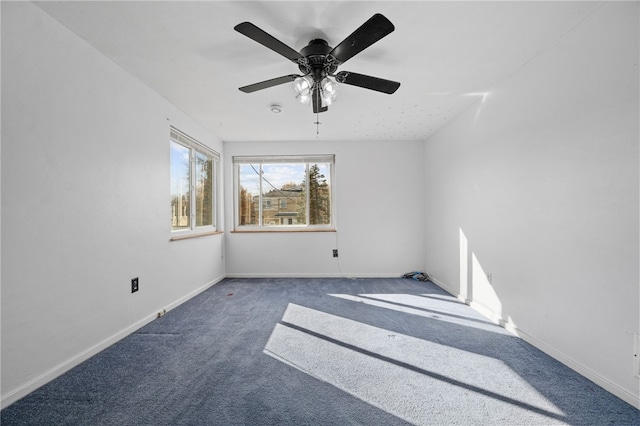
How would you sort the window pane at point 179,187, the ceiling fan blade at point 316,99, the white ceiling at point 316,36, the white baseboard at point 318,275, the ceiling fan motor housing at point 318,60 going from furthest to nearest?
the white baseboard at point 318,275, the window pane at point 179,187, the ceiling fan blade at point 316,99, the ceiling fan motor housing at point 318,60, the white ceiling at point 316,36

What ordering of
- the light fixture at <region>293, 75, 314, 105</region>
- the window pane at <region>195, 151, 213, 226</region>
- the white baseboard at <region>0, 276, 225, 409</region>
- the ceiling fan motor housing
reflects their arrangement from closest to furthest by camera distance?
the white baseboard at <region>0, 276, 225, 409</region>, the ceiling fan motor housing, the light fixture at <region>293, 75, 314, 105</region>, the window pane at <region>195, 151, 213, 226</region>

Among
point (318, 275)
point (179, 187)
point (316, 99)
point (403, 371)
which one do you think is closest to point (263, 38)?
point (316, 99)

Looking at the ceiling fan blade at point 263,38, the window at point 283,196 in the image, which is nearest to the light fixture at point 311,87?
the ceiling fan blade at point 263,38

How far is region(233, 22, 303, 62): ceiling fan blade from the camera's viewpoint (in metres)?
1.39

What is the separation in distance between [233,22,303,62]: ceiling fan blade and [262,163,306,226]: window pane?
288cm

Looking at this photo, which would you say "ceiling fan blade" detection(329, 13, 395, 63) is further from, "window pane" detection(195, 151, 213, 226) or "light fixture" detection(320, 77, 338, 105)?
"window pane" detection(195, 151, 213, 226)

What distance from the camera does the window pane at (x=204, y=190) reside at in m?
3.70

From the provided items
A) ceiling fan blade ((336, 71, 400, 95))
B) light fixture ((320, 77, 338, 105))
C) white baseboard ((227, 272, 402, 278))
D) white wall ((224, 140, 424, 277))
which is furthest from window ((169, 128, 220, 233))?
ceiling fan blade ((336, 71, 400, 95))

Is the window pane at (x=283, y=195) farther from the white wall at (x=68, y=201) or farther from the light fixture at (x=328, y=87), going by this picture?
the light fixture at (x=328, y=87)

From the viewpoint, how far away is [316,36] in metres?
1.80

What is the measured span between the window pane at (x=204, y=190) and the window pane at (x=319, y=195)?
157cm

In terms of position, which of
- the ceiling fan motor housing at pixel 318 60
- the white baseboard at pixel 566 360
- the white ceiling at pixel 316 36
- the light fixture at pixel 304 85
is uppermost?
the white ceiling at pixel 316 36

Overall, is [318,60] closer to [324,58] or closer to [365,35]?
[324,58]

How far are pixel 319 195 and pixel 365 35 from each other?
319 centimetres
